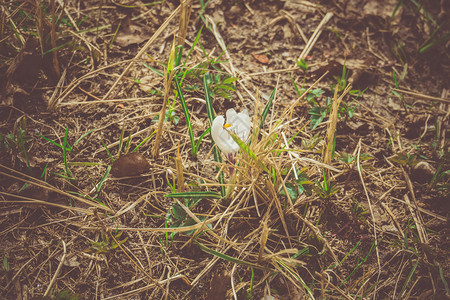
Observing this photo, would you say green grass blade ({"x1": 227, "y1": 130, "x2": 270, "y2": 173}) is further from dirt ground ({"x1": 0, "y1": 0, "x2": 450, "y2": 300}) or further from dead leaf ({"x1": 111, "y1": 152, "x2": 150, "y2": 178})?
dead leaf ({"x1": 111, "y1": 152, "x2": 150, "y2": 178})

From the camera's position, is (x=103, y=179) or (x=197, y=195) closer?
(x=197, y=195)

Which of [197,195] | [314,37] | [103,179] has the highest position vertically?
[314,37]

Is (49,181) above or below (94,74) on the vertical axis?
below

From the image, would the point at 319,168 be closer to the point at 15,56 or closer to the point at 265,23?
the point at 265,23

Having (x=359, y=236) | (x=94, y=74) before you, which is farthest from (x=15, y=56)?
(x=359, y=236)

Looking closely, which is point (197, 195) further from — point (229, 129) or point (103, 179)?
point (103, 179)

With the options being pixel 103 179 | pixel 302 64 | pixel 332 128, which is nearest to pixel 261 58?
pixel 302 64
